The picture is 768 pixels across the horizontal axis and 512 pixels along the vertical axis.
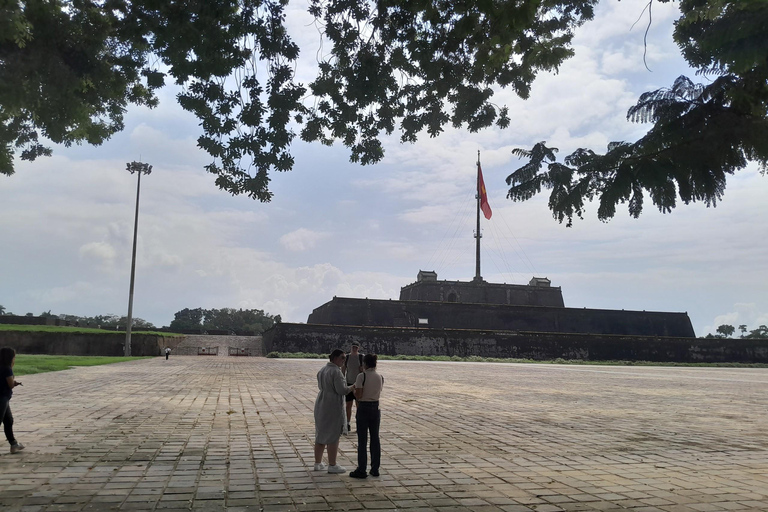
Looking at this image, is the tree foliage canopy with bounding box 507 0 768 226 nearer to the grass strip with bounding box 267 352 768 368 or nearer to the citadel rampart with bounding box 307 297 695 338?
the grass strip with bounding box 267 352 768 368

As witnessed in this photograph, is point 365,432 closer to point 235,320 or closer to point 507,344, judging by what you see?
point 507,344

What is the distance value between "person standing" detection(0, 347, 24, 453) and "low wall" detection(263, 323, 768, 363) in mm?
26823

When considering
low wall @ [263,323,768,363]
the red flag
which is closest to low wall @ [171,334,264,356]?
low wall @ [263,323,768,363]

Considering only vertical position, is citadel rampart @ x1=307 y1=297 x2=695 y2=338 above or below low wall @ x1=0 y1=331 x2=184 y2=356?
above

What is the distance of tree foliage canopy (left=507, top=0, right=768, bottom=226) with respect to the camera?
3385 millimetres

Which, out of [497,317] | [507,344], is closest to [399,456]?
[507,344]

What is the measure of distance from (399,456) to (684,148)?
404cm

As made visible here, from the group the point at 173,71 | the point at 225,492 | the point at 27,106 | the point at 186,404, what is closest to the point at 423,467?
the point at 225,492

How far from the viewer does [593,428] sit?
7949mm

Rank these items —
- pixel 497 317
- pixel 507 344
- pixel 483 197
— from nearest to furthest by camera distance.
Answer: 1. pixel 507 344
2. pixel 497 317
3. pixel 483 197

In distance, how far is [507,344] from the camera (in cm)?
3609

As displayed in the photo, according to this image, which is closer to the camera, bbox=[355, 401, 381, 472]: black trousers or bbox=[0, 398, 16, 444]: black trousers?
bbox=[355, 401, 381, 472]: black trousers

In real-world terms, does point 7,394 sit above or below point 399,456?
above

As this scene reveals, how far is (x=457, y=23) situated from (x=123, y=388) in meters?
11.2
